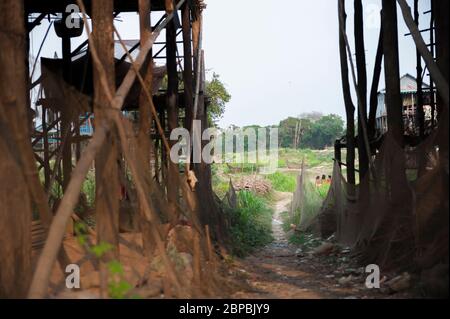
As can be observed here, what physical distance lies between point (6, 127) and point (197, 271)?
7.40ft

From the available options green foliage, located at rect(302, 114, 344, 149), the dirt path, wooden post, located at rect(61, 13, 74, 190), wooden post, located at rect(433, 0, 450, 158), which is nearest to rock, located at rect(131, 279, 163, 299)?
the dirt path

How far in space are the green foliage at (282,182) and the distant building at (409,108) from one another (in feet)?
21.9

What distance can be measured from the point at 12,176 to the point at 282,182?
29.0 meters

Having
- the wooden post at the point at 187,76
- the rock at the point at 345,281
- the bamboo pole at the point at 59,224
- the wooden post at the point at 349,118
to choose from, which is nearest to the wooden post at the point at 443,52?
the rock at the point at 345,281

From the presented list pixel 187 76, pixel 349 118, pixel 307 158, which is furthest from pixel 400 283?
pixel 307 158

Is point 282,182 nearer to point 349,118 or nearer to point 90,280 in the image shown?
point 349,118

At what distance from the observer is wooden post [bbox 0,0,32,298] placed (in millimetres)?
4492

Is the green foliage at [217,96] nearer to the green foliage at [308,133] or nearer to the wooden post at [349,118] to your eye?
the wooden post at [349,118]

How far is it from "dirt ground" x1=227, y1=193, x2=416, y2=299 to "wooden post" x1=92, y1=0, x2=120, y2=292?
1.51 metres

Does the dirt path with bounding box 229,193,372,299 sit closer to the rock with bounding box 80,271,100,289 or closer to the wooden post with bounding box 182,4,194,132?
the rock with bounding box 80,271,100,289

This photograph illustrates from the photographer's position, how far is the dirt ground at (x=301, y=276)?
19.8 ft

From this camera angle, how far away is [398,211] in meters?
6.99
